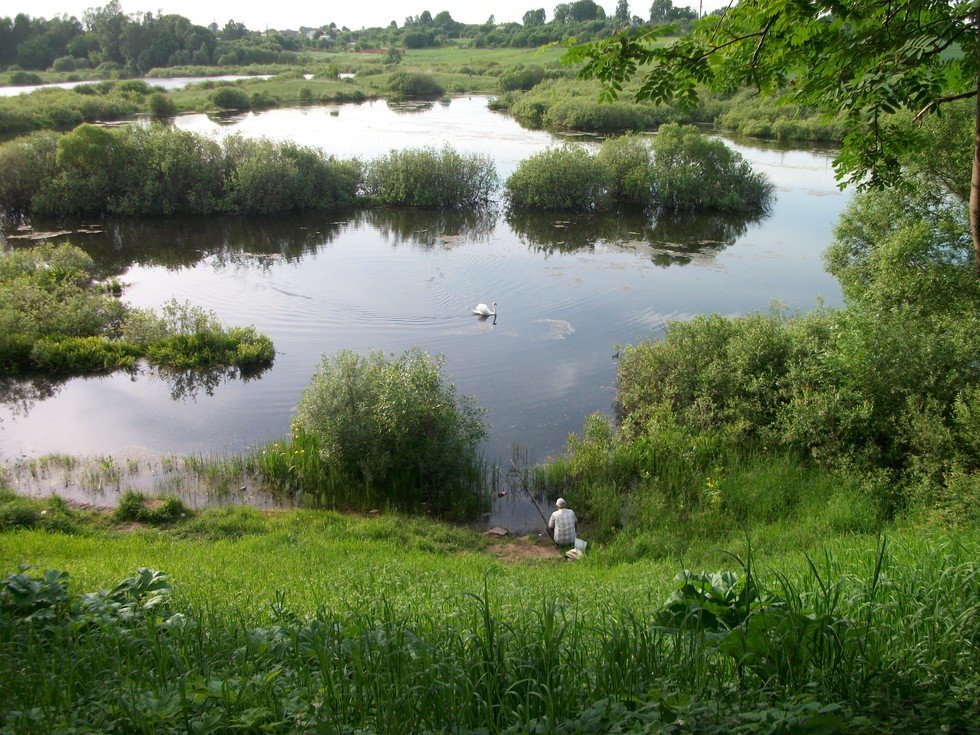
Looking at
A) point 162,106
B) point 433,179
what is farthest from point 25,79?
point 433,179

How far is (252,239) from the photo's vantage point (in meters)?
31.9

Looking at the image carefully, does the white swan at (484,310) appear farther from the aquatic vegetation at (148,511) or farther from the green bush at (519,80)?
the green bush at (519,80)

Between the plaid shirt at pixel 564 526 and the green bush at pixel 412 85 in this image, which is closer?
the plaid shirt at pixel 564 526

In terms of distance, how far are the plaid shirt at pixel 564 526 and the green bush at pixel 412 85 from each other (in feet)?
232

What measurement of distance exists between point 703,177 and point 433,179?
13.3 metres

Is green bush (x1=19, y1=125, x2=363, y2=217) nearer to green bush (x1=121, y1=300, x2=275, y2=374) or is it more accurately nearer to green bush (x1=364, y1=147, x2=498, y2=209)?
green bush (x1=364, y1=147, x2=498, y2=209)

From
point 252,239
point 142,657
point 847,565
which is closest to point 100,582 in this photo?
point 142,657

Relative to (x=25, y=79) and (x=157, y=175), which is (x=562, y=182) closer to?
(x=157, y=175)

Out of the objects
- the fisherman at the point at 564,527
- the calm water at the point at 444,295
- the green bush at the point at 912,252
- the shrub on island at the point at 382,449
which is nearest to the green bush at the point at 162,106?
the calm water at the point at 444,295

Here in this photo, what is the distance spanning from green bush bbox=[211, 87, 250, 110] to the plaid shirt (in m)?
60.1

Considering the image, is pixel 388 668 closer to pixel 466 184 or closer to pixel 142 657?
pixel 142 657

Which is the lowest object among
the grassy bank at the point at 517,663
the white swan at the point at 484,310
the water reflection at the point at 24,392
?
the water reflection at the point at 24,392

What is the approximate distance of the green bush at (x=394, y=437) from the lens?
545 inches

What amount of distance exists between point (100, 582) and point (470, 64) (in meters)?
94.3
